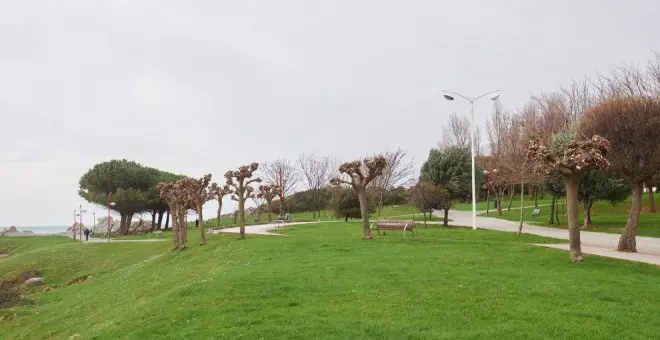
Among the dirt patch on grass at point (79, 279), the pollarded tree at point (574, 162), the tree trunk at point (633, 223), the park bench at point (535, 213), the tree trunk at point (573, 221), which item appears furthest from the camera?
the park bench at point (535, 213)

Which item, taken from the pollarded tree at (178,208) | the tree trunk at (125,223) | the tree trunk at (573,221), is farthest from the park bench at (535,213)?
the tree trunk at (125,223)

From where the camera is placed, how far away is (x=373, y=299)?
968 centimetres

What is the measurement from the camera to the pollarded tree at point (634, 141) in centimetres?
1622

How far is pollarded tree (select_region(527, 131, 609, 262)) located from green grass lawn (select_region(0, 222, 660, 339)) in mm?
901

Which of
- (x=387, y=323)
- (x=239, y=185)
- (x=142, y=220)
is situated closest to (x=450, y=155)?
(x=239, y=185)

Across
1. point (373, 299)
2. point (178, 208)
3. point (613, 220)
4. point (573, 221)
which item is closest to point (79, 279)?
point (178, 208)

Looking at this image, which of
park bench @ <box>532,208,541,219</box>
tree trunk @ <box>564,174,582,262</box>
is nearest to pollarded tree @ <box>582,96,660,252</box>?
tree trunk @ <box>564,174,582,262</box>

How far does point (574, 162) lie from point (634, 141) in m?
Result: 4.49

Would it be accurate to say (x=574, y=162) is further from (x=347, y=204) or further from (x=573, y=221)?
(x=347, y=204)

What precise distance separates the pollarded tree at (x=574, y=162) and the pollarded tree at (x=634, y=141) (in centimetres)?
315

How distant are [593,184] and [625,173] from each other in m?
13.5

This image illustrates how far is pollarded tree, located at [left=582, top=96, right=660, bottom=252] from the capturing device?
16.2m

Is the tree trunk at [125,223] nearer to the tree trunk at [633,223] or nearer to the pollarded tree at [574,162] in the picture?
the tree trunk at [633,223]

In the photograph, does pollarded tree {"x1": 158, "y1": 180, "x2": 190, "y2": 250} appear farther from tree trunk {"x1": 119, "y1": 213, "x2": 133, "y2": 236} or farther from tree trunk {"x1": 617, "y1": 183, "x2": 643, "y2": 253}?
tree trunk {"x1": 119, "y1": 213, "x2": 133, "y2": 236}
